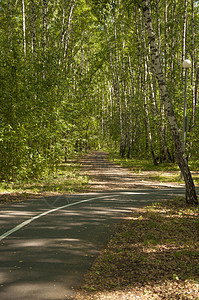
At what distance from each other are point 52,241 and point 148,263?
2.02m

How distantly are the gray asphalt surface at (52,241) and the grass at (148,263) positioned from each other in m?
0.26

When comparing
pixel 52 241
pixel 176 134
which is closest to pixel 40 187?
pixel 176 134

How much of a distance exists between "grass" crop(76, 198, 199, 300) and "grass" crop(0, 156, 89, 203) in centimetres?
560

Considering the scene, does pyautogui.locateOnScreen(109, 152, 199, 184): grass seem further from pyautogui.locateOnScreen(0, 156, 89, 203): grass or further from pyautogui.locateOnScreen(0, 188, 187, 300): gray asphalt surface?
pyautogui.locateOnScreen(0, 188, 187, 300): gray asphalt surface

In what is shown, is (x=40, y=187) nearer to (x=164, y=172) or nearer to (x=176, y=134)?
(x=176, y=134)

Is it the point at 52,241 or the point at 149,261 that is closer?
the point at 149,261

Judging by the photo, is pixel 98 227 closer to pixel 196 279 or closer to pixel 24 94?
pixel 196 279

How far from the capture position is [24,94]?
14.5 meters

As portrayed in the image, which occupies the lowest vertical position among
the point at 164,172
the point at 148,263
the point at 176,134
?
the point at 148,263

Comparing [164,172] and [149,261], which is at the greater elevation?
[164,172]

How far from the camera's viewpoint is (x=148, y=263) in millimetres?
4922

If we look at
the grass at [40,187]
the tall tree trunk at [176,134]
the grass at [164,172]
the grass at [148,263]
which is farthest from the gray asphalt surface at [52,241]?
the grass at [164,172]

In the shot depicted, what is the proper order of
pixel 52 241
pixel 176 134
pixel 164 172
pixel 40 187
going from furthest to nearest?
pixel 164 172 → pixel 40 187 → pixel 176 134 → pixel 52 241

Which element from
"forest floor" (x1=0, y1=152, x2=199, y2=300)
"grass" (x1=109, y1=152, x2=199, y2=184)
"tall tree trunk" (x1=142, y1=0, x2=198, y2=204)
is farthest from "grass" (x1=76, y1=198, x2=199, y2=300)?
"grass" (x1=109, y1=152, x2=199, y2=184)
